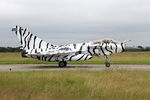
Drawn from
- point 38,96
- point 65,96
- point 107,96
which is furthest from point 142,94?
point 38,96

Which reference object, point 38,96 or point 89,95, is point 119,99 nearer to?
point 89,95

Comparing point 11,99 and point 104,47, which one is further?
point 104,47

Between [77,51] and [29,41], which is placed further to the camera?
[29,41]

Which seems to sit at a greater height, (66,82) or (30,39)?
(30,39)

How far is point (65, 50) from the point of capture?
3912cm

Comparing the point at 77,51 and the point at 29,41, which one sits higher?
the point at 29,41

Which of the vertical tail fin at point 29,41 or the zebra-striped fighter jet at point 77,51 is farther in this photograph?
the vertical tail fin at point 29,41

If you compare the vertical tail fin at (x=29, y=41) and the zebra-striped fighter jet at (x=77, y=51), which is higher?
the vertical tail fin at (x=29, y=41)

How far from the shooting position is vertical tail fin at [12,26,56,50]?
136 feet

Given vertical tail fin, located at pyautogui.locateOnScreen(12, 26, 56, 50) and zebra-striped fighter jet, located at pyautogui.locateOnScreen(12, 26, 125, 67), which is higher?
vertical tail fin, located at pyautogui.locateOnScreen(12, 26, 56, 50)

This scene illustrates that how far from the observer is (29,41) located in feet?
136

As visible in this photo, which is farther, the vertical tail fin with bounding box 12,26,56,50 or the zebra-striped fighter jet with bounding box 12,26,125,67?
the vertical tail fin with bounding box 12,26,56,50

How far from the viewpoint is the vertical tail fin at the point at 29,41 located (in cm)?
4144

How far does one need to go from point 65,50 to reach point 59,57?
→ 3.34ft
